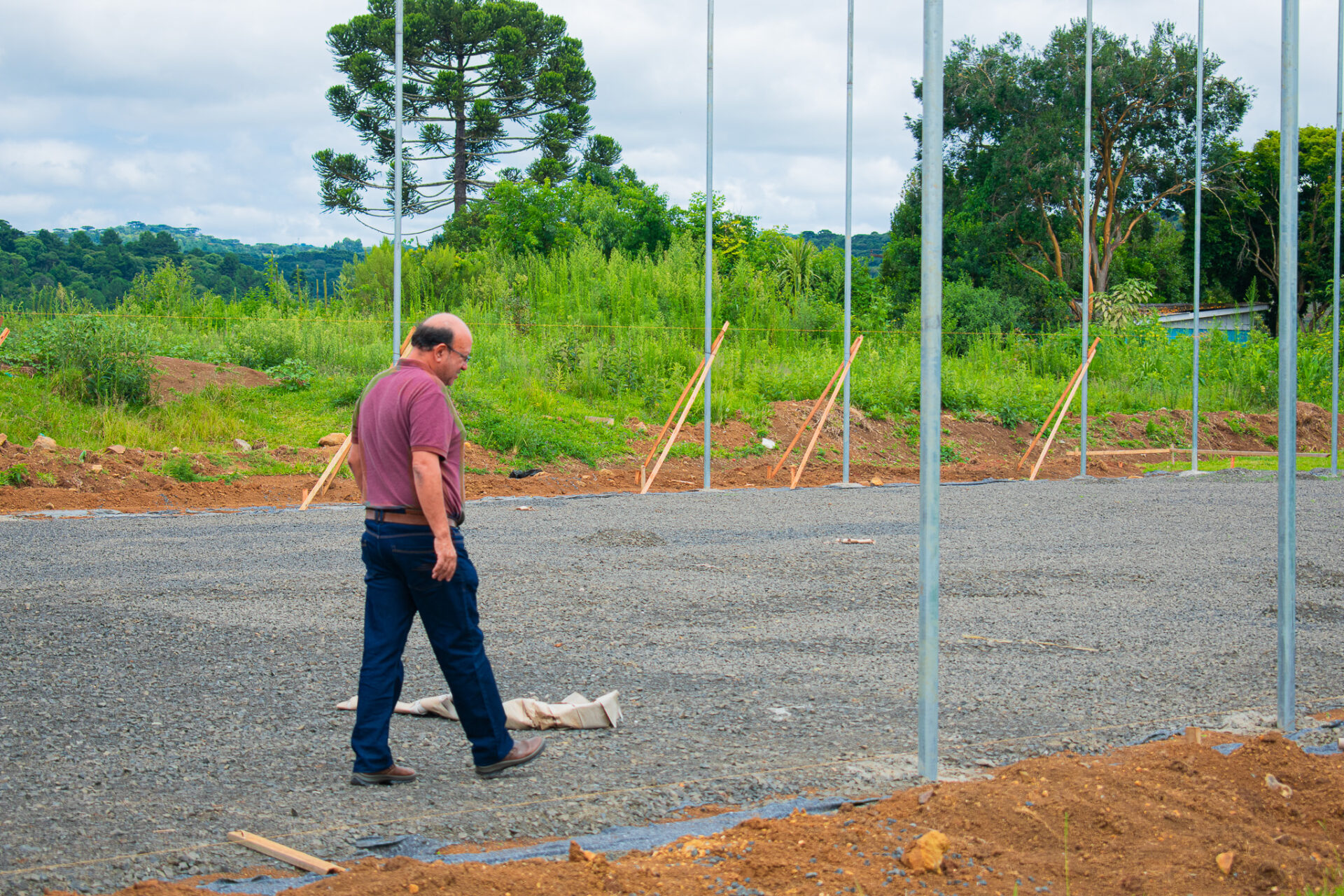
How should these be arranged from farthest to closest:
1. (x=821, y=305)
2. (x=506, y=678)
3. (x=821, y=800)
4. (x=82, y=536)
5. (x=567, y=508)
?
1. (x=821, y=305)
2. (x=567, y=508)
3. (x=82, y=536)
4. (x=506, y=678)
5. (x=821, y=800)

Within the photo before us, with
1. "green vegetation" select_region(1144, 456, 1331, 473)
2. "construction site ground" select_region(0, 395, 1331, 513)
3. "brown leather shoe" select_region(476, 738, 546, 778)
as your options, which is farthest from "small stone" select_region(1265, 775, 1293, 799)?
"green vegetation" select_region(1144, 456, 1331, 473)

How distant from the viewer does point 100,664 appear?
19.2ft

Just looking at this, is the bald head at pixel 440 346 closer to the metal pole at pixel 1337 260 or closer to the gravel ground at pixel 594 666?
the gravel ground at pixel 594 666

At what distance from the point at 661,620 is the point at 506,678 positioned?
166 cm

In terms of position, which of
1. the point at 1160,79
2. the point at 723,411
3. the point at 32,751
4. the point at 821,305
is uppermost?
the point at 1160,79

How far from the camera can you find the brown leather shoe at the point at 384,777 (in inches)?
159

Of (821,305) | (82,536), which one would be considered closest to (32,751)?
(82,536)

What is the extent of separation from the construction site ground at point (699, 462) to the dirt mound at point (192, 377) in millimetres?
2034

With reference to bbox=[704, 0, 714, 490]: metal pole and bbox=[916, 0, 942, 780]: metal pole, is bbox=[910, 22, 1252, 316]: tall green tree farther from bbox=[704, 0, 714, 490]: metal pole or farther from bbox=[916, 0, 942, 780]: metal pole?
bbox=[916, 0, 942, 780]: metal pole

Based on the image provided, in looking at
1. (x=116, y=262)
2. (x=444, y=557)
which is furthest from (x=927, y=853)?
(x=116, y=262)

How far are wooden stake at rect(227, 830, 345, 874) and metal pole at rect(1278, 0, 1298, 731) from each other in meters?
3.74

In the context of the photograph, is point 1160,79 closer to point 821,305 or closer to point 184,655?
point 821,305

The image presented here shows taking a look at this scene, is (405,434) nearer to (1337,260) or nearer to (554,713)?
(554,713)

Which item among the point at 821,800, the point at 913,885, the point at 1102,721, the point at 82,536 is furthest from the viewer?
the point at 82,536
